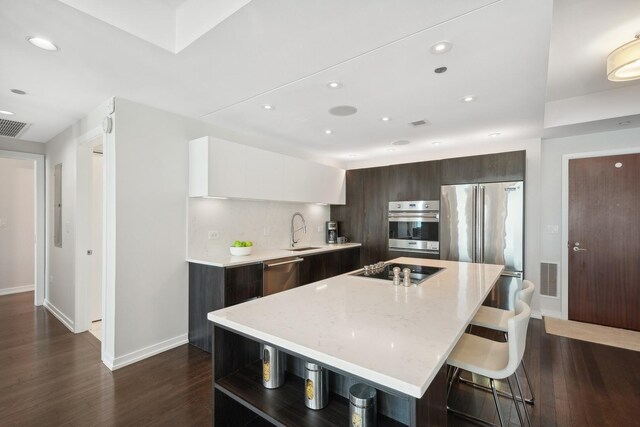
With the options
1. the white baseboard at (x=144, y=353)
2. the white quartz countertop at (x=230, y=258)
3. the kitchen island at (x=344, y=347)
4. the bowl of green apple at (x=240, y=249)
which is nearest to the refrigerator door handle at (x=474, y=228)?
the white quartz countertop at (x=230, y=258)

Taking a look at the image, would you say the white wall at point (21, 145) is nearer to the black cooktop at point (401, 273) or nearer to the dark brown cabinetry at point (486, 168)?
the black cooktop at point (401, 273)

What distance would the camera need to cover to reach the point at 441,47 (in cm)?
186

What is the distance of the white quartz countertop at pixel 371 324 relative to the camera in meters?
0.94

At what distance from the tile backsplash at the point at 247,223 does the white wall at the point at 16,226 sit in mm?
4313

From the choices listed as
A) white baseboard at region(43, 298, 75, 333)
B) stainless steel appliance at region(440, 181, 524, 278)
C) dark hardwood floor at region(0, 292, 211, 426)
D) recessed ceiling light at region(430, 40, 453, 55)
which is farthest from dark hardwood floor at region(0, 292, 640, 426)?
recessed ceiling light at region(430, 40, 453, 55)

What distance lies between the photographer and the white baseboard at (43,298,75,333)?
3.55 m

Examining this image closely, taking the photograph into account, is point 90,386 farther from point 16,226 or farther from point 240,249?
point 16,226

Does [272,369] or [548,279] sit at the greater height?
[272,369]

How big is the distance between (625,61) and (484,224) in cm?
209

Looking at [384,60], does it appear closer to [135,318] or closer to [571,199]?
[135,318]

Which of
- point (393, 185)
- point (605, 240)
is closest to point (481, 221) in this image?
point (393, 185)

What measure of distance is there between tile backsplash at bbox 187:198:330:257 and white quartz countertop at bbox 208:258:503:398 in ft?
6.03

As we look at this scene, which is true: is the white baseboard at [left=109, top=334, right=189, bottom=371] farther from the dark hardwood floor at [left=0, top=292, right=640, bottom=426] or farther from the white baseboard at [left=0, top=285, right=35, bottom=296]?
the white baseboard at [left=0, top=285, right=35, bottom=296]

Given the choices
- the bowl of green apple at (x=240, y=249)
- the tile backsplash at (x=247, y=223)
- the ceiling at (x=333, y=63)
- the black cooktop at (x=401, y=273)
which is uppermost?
the ceiling at (x=333, y=63)
